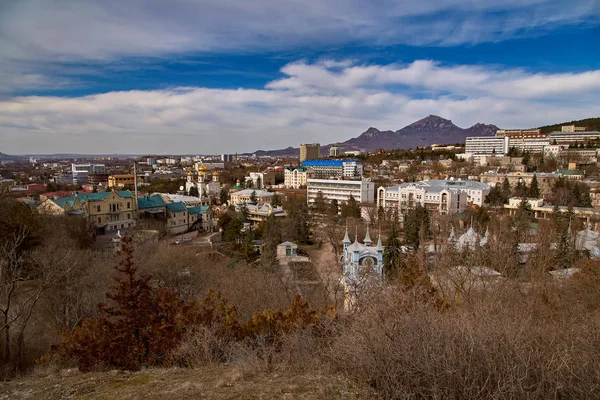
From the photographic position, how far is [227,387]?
4.85 metres

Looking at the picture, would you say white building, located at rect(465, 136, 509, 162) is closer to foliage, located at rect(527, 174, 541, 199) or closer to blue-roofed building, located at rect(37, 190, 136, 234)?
foliage, located at rect(527, 174, 541, 199)

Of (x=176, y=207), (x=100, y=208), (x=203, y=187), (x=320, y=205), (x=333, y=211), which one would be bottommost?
(x=333, y=211)

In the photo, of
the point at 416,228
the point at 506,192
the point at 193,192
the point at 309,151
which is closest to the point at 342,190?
the point at 506,192

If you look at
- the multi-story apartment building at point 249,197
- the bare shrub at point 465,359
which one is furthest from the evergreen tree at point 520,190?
the bare shrub at point 465,359

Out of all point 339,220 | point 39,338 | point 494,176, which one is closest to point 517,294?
point 39,338

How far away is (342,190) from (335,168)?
19.8 metres

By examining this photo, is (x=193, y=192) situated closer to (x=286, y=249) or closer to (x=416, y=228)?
(x=286, y=249)

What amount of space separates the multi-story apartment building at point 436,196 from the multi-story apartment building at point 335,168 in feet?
64.5

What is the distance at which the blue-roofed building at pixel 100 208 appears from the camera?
2217 centimetres

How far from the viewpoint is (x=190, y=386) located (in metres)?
4.95

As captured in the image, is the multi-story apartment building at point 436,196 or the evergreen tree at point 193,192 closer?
the multi-story apartment building at point 436,196

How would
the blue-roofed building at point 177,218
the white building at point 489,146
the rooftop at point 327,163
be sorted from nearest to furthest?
1. the blue-roofed building at point 177,218
2. the rooftop at point 327,163
3. the white building at point 489,146

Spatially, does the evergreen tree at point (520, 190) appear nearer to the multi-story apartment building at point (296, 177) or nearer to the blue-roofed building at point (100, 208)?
the multi-story apartment building at point (296, 177)

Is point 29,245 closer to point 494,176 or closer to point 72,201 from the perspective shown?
point 72,201
